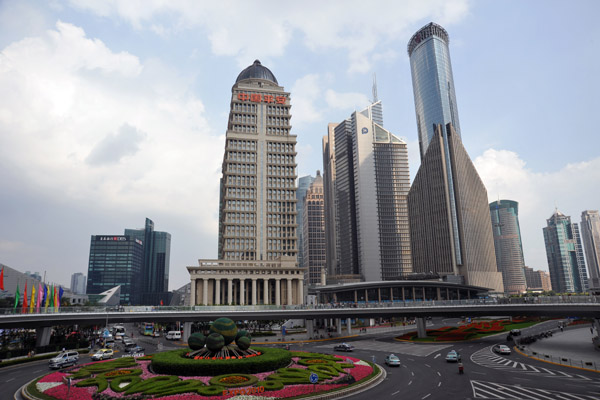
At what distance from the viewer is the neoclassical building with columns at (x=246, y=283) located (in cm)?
12988

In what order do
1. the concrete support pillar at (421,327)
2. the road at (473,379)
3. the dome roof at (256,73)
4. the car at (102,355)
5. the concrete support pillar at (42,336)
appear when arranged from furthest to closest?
1. the dome roof at (256,73)
2. the concrete support pillar at (421,327)
3. the concrete support pillar at (42,336)
4. the car at (102,355)
5. the road at (473,379)

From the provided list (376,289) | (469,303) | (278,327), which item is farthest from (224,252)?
(469,303)

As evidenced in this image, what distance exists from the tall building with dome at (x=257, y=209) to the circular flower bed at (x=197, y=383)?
86776 millimetres

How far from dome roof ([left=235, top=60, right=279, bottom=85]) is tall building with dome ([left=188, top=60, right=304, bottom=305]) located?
0.57m

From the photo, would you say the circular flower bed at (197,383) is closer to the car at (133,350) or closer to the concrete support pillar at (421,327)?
the car at (133,350)

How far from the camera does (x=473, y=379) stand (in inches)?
1626

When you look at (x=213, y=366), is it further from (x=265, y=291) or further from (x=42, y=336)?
(x=265, y=291)

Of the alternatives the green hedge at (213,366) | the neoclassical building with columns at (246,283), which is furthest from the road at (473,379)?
the neoclassical building with columns at (246,283)

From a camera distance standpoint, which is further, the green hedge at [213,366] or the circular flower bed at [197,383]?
the green hedge at [213,366]

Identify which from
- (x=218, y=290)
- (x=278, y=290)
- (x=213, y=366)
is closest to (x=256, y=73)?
(x=278, y=290)

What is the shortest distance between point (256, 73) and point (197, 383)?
6026 inches

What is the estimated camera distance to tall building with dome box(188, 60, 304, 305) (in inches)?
5236

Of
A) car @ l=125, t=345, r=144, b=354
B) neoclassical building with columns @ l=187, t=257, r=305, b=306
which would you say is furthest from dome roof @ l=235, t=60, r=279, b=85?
car @ l=125, t=345, r=144, b=354

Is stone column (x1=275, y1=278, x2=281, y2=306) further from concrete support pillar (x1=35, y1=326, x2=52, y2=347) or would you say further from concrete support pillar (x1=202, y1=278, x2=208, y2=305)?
concrete support pillar (x1=35, y1=326, x2=52, y2=347)
